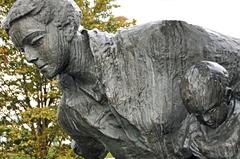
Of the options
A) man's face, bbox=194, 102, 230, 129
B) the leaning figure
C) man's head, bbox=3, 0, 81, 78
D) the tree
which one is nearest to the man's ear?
man's head, bbox=3, 0, 81, 78

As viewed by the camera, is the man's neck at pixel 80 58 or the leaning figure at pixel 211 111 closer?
the leaning figure at pixel 211 111

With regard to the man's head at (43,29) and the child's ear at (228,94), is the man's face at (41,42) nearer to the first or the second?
the man's head at (43,29)

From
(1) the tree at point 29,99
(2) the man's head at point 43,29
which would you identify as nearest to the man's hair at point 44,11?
(2) the man's head at point 43,29

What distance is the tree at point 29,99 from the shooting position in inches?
347

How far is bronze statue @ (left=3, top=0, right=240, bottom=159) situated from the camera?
3193mm

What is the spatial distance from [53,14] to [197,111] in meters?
1.00

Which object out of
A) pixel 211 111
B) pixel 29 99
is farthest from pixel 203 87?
pixel 29 99

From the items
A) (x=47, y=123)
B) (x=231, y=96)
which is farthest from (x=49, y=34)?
(x=47, y=123)

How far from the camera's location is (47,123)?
8.96 m

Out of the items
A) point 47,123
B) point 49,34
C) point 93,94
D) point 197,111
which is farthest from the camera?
point 47,123

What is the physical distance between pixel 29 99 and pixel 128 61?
6.07 metres

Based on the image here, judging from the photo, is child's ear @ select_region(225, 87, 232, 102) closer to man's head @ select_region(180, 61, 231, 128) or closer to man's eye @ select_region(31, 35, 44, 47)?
man's head @ select_region(180, 61, 231, 128)

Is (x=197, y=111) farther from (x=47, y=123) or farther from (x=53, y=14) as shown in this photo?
(x=47, y=123)

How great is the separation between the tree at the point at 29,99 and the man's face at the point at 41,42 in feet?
18.0
